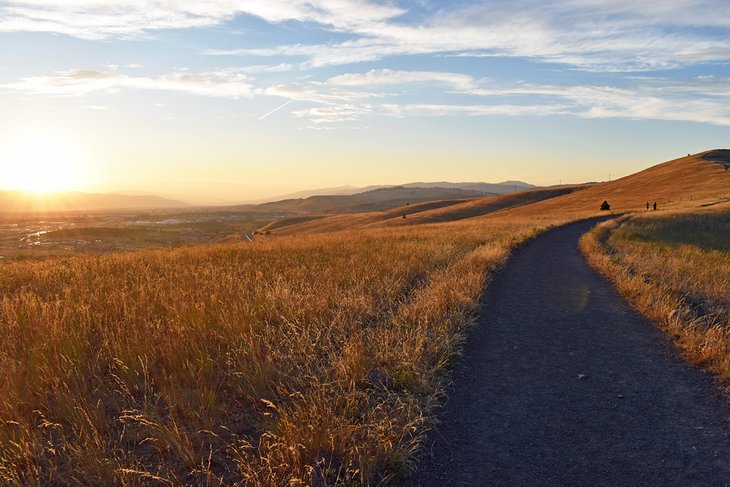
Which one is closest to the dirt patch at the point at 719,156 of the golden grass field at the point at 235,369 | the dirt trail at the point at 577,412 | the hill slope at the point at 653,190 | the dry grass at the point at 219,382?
the hill slope at the point at 653,190

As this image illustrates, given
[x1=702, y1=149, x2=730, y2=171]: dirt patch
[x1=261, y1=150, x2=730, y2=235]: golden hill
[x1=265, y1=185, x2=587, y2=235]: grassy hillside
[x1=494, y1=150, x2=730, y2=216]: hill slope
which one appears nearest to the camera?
[x1=494, y1=150, x2=730, y2=216]: hill slope

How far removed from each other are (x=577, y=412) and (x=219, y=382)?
422 centimetres

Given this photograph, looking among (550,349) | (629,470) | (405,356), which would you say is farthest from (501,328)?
(629,470)

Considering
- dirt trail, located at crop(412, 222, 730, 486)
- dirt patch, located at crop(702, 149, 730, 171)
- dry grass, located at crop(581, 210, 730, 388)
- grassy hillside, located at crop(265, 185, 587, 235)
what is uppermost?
dirt patch, located at crop(702, 149, 730, 171)

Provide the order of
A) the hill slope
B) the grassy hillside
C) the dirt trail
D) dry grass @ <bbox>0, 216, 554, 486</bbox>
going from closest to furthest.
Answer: dry grass @ <bbox>0, 216, 554, 486</bbox> < the dirt trail < the hill slope < the grassy hillside

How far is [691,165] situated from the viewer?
3211 inches

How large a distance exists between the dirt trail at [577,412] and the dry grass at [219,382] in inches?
17.0

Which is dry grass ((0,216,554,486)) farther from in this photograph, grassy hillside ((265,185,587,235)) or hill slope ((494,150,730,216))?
hill slope ((494,150,730,216))

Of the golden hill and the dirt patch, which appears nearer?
the golden hill

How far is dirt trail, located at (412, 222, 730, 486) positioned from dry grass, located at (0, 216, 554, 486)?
432 mm

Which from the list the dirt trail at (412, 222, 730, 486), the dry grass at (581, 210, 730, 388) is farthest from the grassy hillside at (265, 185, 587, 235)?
the dirt trail at (412, 222, 730, 486)

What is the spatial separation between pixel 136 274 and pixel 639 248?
60.7 feet

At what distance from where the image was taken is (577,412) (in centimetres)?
467

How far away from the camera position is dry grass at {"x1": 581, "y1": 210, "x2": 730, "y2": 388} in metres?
6.15
